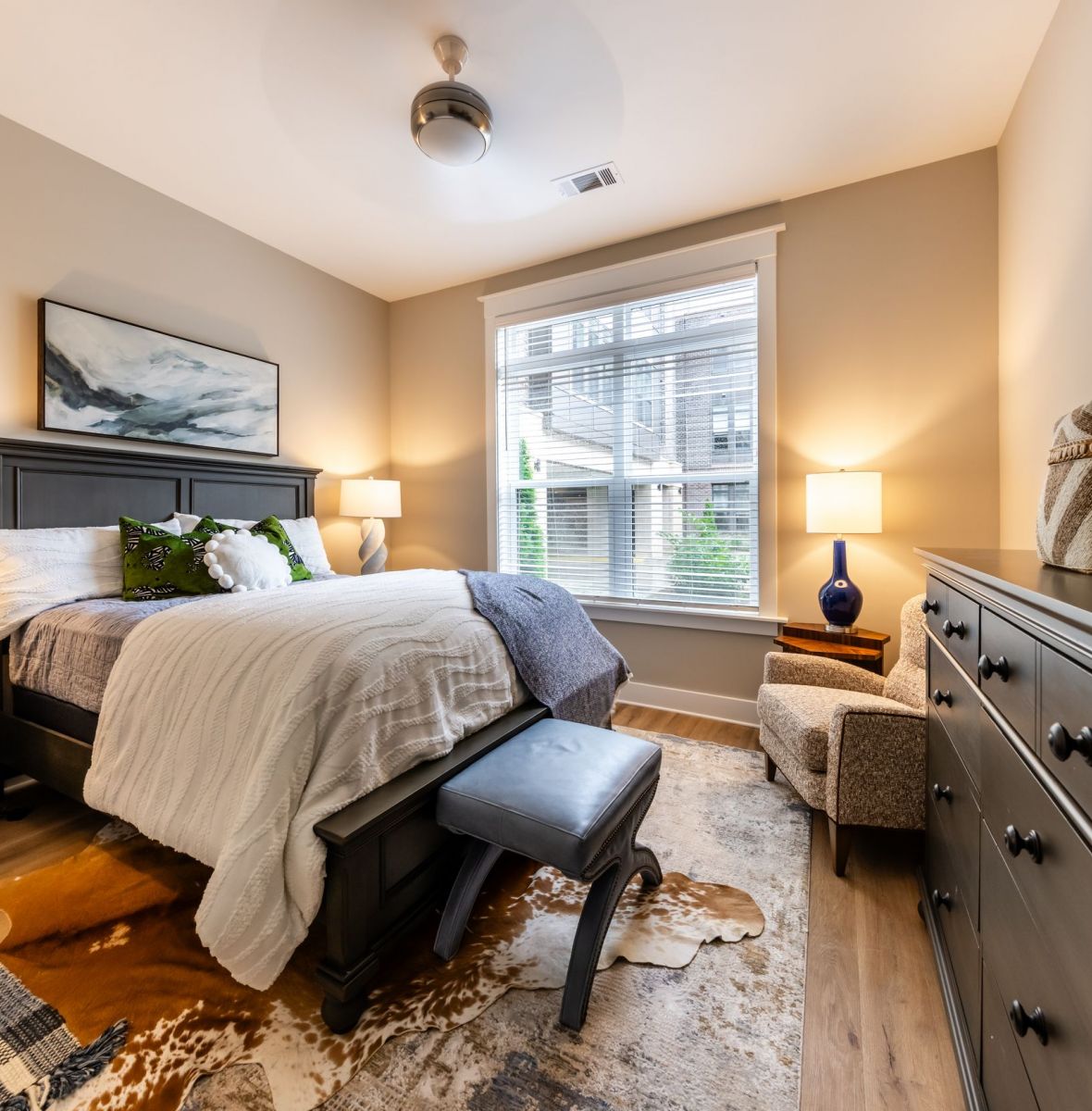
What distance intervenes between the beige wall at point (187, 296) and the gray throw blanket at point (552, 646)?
2043mm

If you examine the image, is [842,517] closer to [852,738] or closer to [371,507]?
[852,738]

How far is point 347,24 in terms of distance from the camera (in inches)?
72.5

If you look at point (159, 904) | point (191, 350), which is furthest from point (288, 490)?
point (159, 904)

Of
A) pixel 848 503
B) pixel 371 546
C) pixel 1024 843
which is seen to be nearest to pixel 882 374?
pixel 848 503

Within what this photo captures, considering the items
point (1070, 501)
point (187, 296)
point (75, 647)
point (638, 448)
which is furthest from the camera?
point (638, 448)

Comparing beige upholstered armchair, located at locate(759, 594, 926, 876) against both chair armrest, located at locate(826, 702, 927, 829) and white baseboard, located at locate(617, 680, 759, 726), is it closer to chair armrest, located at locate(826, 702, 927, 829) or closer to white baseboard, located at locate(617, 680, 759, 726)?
chair armrest, located at locate(826, 702, 927, 829)

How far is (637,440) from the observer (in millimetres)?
3359

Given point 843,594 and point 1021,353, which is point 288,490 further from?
point 1021,353

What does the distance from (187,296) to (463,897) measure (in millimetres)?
3245

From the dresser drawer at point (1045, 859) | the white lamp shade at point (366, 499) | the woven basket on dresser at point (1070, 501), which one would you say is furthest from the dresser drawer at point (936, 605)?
the white lamp shade at point (366, 499)

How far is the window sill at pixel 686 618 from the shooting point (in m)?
2.99

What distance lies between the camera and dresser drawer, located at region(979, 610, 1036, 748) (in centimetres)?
78

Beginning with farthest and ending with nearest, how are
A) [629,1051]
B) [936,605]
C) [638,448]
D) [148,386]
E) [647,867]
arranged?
[638,448], [148,386], [647,867], [936,605], [629,1051]

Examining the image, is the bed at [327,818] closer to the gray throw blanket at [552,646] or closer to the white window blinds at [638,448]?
the gray throw blanket at [552,646]
